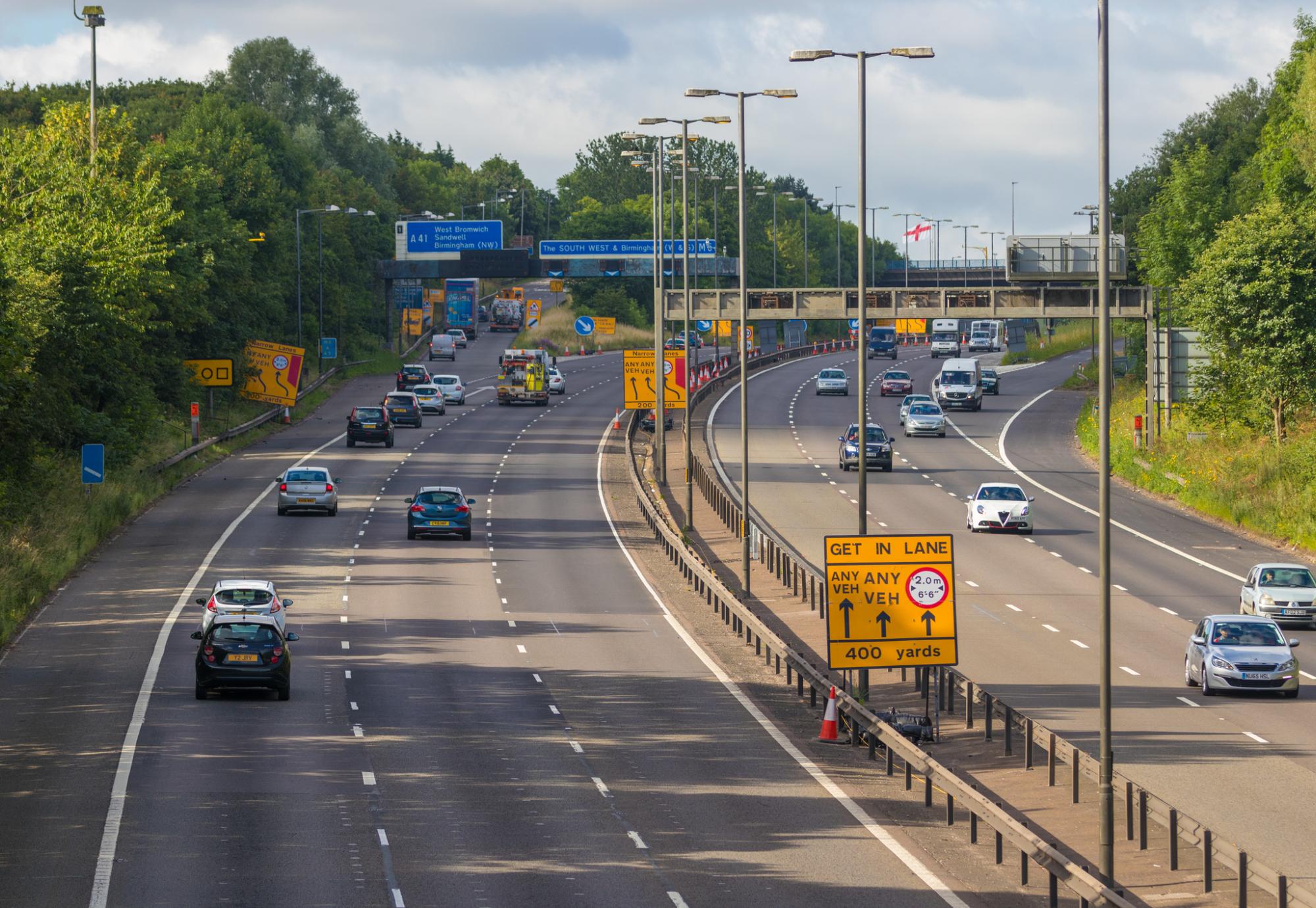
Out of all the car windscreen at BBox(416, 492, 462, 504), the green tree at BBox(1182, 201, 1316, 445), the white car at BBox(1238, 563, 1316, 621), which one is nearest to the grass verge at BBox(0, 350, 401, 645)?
the car windscreen at BBox(416, 492, 462, 504)

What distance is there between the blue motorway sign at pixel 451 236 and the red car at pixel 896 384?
110 ft

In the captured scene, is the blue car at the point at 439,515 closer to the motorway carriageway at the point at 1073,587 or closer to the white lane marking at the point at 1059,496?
the motorway carriageway at the point at 1073,587

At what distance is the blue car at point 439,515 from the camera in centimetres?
5184

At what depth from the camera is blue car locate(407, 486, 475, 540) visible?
5184 cm

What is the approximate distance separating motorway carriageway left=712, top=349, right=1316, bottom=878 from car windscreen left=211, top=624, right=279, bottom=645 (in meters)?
12.6

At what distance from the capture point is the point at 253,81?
15025cm

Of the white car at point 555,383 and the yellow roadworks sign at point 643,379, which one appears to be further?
the white car at point 555,383

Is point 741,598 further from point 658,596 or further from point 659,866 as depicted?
point 659,866

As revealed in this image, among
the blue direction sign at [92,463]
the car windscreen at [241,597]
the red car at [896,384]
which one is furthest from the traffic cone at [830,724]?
the red car at [896,384]

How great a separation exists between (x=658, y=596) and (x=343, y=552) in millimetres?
9865

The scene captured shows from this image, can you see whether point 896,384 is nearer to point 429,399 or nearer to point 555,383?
point 555,383

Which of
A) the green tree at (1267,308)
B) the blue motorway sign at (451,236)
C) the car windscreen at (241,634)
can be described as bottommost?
the car windscreen at (241,634)

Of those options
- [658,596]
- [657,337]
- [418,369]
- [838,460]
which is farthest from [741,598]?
[418,369]

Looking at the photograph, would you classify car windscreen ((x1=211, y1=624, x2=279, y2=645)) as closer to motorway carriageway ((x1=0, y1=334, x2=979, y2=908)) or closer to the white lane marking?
motorway carriageway ((x1=0, y1=334, x2=979, y2=908))
